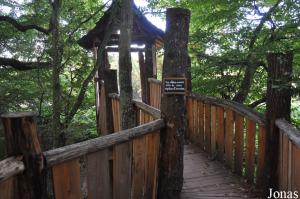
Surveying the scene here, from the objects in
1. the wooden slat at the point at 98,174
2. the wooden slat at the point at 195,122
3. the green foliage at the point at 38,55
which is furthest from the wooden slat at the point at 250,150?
the green foliage at the point at 38,55

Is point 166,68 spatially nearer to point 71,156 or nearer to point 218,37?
point 71,156

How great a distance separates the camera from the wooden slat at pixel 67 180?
2.82m

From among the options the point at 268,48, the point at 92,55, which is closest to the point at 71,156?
the point at 268,48

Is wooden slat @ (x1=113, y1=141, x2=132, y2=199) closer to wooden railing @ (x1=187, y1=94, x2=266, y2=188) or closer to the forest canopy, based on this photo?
wooden railing @ (x1=187, y1=94, x2=266, y2=188)

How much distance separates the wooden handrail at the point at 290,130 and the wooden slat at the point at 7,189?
9.23ft

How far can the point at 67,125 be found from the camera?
9.25 meters

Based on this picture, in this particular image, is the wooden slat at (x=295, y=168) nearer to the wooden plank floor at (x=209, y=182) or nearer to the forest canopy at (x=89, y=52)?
the wooden plank floor at (x=209, y=182)

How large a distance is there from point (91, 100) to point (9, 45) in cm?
425

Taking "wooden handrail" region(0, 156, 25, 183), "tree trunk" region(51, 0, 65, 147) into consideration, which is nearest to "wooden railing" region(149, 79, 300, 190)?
"wooden handrail" region(0, 156, 25, 183)

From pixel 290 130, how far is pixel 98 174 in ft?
7.40

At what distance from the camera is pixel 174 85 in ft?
13.9

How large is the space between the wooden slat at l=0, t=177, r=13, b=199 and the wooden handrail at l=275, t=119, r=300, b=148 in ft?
9.23

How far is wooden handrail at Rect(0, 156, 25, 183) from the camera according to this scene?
2.24 meters

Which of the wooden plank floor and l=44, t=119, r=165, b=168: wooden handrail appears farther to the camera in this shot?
the wooden plank floor
